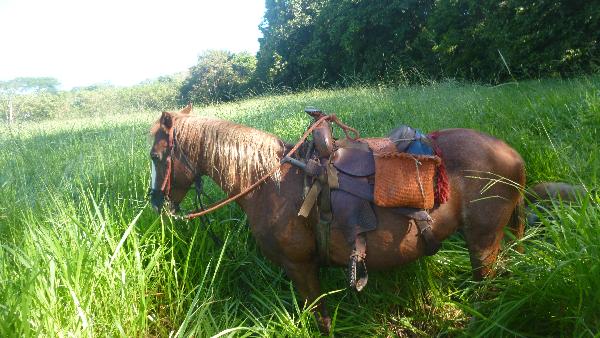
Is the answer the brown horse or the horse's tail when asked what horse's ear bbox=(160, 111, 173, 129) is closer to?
the brown horse

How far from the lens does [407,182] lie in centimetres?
203

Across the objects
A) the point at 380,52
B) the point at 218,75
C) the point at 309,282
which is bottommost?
the point at 309,282

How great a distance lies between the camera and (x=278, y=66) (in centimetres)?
2553

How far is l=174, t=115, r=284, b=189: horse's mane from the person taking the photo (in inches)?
90.2

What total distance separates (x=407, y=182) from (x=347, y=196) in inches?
14.2

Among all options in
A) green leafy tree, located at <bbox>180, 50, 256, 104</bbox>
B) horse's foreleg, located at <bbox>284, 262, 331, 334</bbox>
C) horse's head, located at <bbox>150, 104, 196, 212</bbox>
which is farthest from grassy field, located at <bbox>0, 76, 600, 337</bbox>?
green leafy tree, located at <bbox>180, 50, 256, 104</bbox>

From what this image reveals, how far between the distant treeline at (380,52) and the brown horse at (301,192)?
67cm

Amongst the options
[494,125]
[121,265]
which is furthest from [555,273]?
[494,125]

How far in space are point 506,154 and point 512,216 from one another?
500 millimetres

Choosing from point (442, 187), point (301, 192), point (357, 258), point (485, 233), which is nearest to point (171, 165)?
point (301, 192)

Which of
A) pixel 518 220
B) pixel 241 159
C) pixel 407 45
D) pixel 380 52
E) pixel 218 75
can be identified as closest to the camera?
pixel 241 159

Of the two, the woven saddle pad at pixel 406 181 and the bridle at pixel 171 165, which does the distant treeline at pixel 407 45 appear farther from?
the bridle at pixel 171 165

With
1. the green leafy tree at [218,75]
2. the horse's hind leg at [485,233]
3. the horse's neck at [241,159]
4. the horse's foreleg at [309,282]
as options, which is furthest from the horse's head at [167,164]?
the green leafy tree at [218,75]

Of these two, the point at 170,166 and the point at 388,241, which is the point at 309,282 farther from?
the point at 170,166
